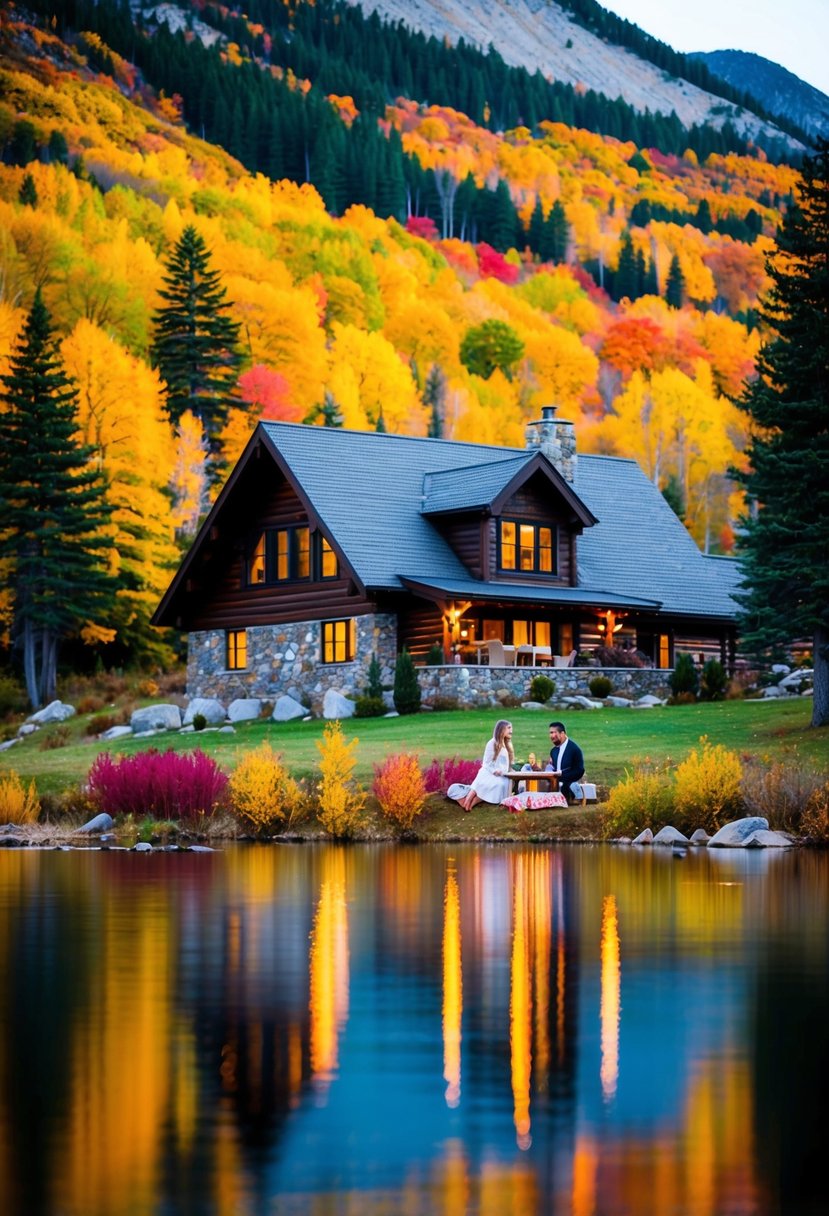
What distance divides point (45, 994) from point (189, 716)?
36.1 m

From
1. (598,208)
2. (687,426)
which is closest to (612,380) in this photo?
(687,426)

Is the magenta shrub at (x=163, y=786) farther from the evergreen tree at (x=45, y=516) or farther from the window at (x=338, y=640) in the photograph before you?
the evergreen tree at (x=45, y=516)

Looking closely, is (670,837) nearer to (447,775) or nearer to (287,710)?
(447,775)

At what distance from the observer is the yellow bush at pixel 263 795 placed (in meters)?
29.8

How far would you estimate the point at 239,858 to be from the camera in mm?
26719

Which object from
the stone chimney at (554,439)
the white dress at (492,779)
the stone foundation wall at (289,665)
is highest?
the stone chimney at (554,439)

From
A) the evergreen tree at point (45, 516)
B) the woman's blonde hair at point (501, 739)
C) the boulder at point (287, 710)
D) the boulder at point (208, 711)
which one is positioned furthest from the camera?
the evergreen tree at point (45, 516)

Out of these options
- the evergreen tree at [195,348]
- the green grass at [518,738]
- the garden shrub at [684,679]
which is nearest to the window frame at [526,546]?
the garden shrub at [684,679]

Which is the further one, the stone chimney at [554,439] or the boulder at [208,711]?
the stone chimney at [554,439]

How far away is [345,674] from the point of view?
4938 centimetres

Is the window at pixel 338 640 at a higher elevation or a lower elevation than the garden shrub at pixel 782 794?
higher

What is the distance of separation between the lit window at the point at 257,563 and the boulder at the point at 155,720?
5203 millimetres

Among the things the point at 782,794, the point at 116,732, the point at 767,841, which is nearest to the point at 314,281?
the point at 116,732

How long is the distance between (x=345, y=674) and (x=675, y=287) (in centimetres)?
12606
